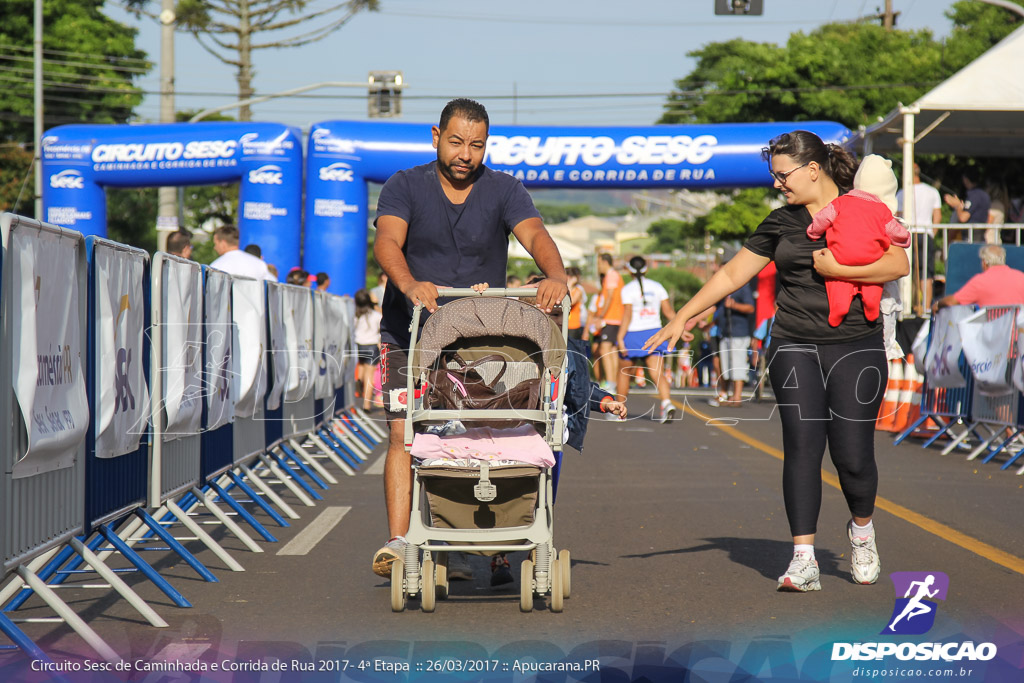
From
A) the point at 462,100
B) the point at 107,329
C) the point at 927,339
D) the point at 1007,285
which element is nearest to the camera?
the point at 107,329

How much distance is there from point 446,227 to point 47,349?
6.53ft

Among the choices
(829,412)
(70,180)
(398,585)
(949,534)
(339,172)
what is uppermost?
(339,172)

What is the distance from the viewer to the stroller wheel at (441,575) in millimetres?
5770

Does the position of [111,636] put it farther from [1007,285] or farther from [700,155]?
[700,155]

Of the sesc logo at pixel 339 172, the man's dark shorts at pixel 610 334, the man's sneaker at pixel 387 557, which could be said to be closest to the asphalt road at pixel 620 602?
the man's sneaker at pixel 387 557

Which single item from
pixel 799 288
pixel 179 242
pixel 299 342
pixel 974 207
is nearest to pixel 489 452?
pixel 799 288

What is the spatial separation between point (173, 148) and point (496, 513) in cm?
2209

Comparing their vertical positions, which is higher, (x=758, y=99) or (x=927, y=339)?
(x=758, y=99)

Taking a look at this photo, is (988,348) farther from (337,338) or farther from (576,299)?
(576,299)

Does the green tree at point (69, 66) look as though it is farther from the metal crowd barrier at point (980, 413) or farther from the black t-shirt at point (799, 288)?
the black t-shirt at point (799, 288)

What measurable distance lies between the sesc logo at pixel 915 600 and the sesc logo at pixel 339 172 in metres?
20.3

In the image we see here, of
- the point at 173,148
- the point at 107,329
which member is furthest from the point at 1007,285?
the point at 173,148

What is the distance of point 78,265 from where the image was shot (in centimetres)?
538

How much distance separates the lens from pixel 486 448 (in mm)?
5559
